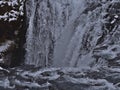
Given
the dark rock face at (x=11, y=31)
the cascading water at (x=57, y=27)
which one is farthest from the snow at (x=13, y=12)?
the cascading water at (x=57, y=27)

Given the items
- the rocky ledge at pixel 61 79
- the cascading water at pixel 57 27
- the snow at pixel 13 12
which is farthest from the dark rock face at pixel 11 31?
the rocky ledge at pixel 61 79

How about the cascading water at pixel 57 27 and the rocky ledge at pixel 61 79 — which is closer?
the rocky ledge at pixel 61 79

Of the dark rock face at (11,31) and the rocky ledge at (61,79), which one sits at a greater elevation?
the dark rock face at (11,31)

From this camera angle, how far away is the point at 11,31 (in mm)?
6812

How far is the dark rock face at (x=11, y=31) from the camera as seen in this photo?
6758mm

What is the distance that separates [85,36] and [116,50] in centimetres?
70

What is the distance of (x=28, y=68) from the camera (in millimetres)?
5957

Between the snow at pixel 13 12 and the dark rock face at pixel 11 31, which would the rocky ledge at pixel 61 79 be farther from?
the snow at pixel 13 12

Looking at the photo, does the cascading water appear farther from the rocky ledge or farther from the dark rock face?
the rocky ledge

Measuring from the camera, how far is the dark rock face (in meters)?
6.76

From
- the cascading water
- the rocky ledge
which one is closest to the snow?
the cascading water

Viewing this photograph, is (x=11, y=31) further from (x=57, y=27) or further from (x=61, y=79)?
(x=61, y=79)

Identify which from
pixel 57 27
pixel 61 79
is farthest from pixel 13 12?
pixel 61 79

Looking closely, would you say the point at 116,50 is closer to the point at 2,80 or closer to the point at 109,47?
the point at 109,47
